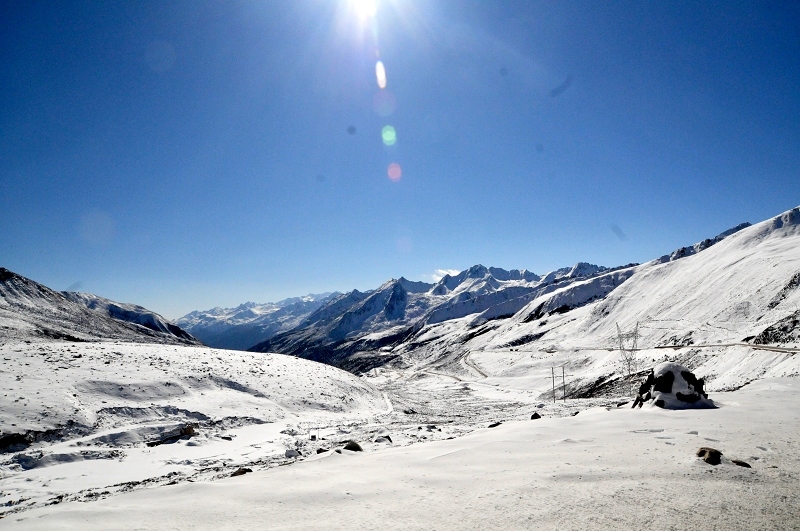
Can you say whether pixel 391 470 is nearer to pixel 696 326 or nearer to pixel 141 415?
pixel 141 415

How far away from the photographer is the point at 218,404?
28.0 m

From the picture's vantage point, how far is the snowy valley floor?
6.38m

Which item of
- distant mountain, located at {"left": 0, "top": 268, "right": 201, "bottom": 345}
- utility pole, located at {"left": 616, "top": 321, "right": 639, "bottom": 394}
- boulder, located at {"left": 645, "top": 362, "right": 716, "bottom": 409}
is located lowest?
utility pole, located at {"left": 616, "top": 321, "right": 639, "bottom": 394}

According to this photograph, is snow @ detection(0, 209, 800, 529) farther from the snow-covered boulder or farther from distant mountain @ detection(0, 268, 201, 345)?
distant mountain @ detection(0, 268, 201, 345)

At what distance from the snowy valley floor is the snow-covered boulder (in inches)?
54.5

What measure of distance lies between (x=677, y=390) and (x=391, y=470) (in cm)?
1474

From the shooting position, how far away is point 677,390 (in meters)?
17.1

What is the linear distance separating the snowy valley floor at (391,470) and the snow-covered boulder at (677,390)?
54.5 inches

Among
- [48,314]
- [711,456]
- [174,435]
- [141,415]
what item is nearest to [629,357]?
[711,456]

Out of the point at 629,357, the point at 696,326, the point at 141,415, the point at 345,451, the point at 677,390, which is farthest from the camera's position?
the point at 696,326

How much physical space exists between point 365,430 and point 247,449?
664 cm

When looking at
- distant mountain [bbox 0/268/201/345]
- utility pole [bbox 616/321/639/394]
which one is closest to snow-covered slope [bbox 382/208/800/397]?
utility pole [bbox 616/321/639/394]

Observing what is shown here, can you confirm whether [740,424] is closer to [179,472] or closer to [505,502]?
[505,502]

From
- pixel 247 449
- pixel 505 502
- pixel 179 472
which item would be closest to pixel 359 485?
pixel 505 502
